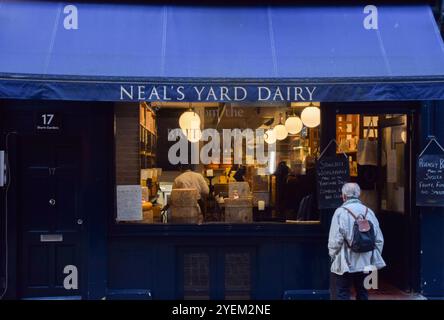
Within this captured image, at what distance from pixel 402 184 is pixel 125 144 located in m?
4.05

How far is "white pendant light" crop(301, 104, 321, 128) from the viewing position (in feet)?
25.3

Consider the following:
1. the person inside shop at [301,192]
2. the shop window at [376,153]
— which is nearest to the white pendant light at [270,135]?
the person inside shop at [301,192]

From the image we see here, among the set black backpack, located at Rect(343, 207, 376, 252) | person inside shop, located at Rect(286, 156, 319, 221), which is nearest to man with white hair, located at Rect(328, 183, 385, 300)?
black backpack, located at Rect(343, 207, 376, 252)

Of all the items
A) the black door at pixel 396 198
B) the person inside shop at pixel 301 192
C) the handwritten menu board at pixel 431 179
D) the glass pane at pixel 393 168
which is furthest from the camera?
the glass pane at pixel 393 168

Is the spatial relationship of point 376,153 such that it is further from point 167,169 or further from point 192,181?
point 167,169

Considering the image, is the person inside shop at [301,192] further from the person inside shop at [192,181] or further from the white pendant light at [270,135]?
the person inside shop at [192,181]

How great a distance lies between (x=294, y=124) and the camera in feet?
25.7

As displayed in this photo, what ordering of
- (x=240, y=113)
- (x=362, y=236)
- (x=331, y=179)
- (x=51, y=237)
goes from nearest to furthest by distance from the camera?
1. (x=362, y=236)
2. (x=331, y=179)
3. (x=51, y=237)
4. (x=240, y=113)

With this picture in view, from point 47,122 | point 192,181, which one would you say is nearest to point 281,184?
point 192,181

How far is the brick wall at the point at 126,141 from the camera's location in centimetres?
770

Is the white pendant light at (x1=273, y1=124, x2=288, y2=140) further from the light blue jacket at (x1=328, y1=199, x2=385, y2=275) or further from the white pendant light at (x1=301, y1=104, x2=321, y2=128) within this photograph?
the light blue jacket at (x1=328, y1=199, x2=385, y2=275)

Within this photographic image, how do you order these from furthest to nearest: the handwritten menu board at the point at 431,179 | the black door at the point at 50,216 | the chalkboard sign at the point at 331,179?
the black door at the point at 50,216
the chalkboard sign at the point at 331,179
the handwritten menu board at the point at 431,179

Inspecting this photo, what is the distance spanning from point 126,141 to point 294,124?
7.73 ft
